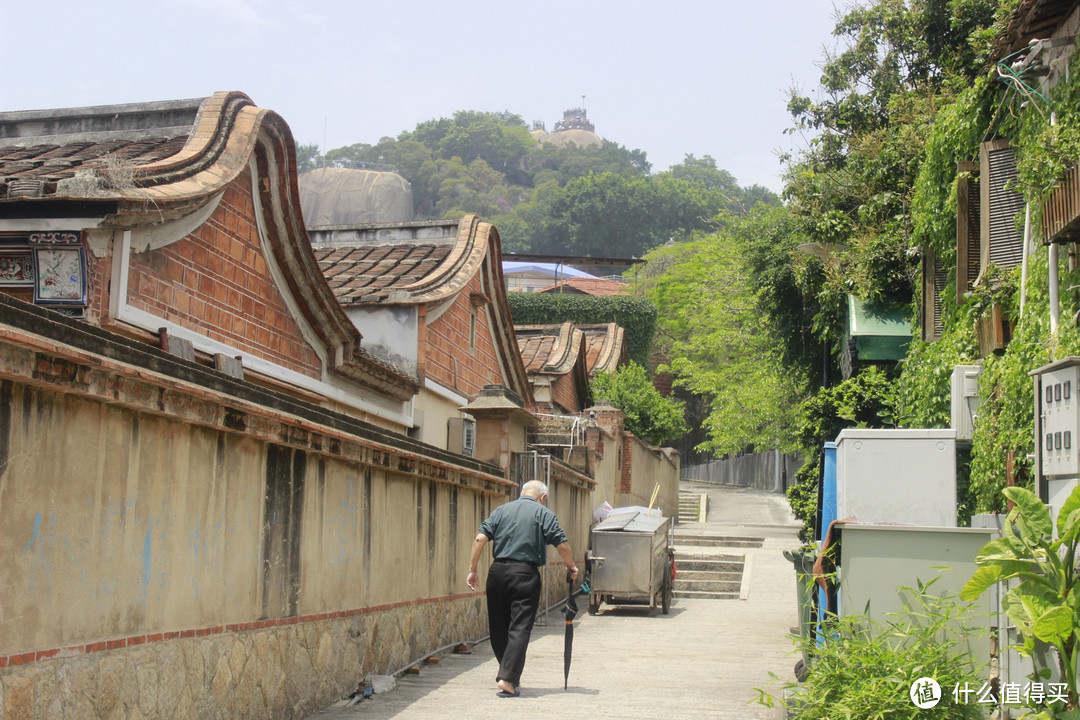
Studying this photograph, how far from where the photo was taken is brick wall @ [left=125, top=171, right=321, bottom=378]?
28.0ft

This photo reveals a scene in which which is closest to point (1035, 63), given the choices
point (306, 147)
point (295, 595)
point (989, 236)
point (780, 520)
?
→ point (989, 236)

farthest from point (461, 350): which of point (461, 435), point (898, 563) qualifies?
point (898, 563)

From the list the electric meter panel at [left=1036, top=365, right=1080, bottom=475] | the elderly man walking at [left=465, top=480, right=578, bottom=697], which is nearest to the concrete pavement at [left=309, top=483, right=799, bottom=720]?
the elderly man walking at [left=465, top=480, right=578, bottom=697]

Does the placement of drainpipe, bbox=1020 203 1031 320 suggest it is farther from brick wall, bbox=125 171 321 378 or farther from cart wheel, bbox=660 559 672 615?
cart wheel, bbox=660 559 672 615

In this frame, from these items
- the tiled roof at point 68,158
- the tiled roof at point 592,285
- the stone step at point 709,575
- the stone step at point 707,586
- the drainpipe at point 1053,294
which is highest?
the tiled roof at point 592,285

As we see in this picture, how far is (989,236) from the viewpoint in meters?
10.2

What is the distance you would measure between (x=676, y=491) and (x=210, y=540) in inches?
1135

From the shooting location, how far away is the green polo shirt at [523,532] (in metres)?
8.45

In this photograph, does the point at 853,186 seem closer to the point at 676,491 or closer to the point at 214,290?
the point at 214,290

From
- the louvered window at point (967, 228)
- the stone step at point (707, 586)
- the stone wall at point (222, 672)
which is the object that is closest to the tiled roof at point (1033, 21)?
the louvered window at point (967, 228)

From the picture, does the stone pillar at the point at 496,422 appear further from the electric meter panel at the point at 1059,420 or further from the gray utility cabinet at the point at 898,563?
the electric meter panel at the point at 1059,420

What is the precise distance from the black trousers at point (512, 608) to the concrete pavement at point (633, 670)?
0.32 metres

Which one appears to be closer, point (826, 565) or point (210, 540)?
Result: point (210, 540)

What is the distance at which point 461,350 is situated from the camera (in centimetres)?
1677
